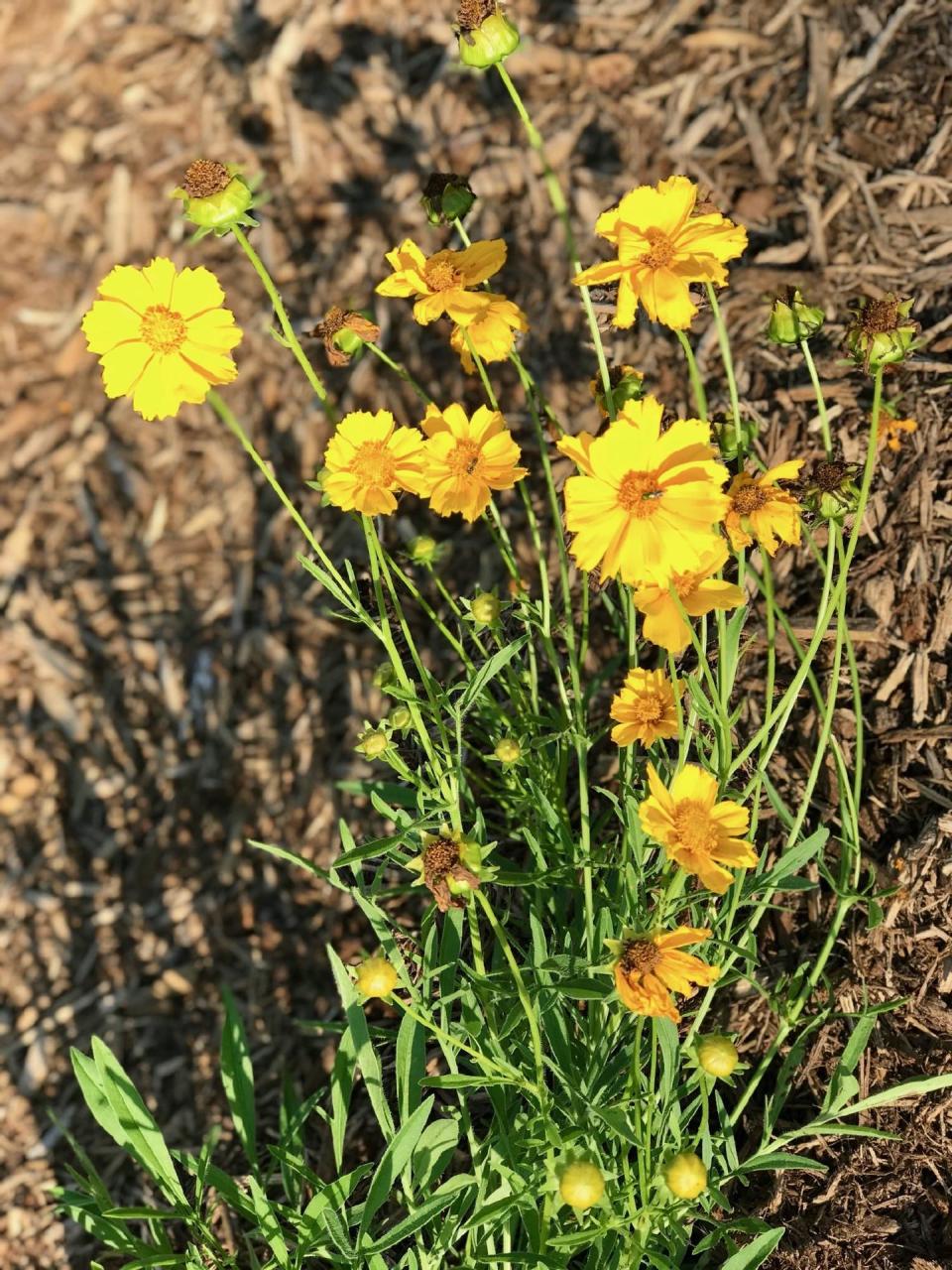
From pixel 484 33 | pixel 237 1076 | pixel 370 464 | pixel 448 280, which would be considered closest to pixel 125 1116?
pixel 237 1076

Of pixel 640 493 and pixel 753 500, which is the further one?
pixel 753 500

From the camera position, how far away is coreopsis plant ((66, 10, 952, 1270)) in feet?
4.16

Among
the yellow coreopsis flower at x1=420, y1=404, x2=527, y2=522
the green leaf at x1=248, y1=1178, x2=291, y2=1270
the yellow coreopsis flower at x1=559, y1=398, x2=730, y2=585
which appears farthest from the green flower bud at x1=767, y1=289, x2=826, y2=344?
the green leaf at x1=248, y1=1178, x2=291, y2=1270

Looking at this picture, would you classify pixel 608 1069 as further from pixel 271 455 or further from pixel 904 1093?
pixel 271 455

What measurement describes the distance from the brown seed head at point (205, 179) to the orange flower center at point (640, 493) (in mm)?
519

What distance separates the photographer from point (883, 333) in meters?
1.38

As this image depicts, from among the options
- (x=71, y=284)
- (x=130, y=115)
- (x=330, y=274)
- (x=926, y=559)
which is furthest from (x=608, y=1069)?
(x=130, y=115)

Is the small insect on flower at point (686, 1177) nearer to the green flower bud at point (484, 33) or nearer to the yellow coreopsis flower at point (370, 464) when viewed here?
the yellow coreopsis flower at point (370, 464)

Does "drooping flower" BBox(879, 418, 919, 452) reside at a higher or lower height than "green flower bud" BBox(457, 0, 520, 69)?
lower

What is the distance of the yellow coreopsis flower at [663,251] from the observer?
1.30m

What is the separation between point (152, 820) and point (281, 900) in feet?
1.19

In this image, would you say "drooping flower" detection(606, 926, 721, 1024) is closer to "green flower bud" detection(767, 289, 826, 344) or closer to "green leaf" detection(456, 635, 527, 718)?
"green leaf" detection(456, 635, 527, 718)

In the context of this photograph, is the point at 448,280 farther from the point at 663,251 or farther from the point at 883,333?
the point at 883,333

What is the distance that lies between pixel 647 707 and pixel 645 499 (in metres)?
0.31
